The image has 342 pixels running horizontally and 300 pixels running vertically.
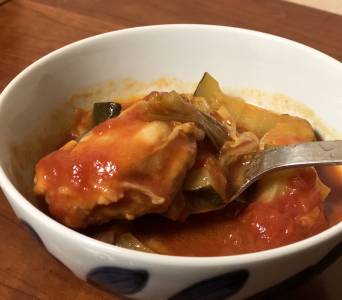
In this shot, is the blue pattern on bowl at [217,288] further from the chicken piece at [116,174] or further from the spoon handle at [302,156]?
the spoon handle at [302,156]

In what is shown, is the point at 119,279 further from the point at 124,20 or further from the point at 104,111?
the point at 124,20

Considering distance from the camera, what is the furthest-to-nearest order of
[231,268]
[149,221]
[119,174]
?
[149,221] < [119,174] < [231,268]

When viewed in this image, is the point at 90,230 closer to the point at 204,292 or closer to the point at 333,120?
the point at 204,292

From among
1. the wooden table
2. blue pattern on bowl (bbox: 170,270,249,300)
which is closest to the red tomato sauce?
blue pattern on bowl (bbox: 170,270,249,300)

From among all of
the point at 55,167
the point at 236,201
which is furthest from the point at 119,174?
the point at 236,201

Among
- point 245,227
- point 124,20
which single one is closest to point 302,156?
point 245,227

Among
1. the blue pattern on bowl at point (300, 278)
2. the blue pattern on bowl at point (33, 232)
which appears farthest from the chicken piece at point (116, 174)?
the blue pattern on bowl at point (300, 278)
